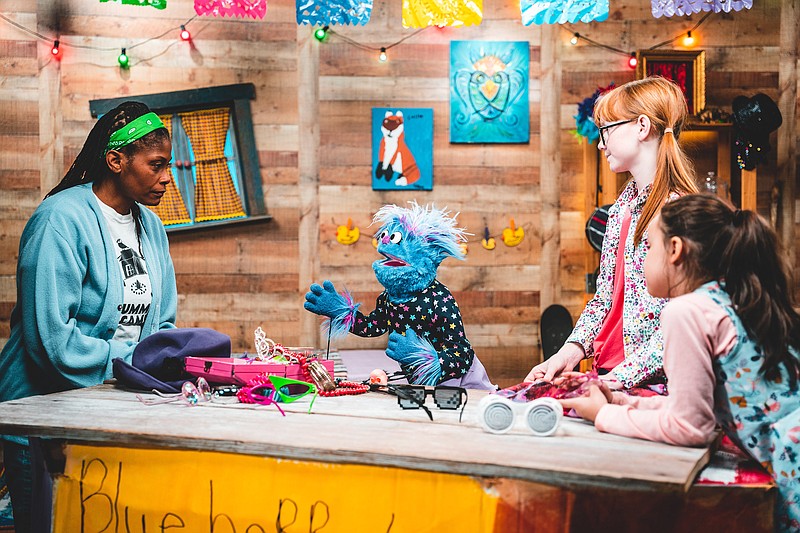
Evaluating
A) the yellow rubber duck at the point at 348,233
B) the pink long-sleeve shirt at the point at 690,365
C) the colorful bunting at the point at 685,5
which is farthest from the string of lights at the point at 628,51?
the pink long-sleeve shirt at the point at 690,365

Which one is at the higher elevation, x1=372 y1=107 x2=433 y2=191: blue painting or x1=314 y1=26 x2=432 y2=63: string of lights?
x1=314 y1=26 x2=432 y2=63: string of lights

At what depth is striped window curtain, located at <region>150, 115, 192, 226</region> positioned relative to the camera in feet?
15.3

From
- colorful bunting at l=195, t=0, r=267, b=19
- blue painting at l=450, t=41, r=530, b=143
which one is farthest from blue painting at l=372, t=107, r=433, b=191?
colorful bunting at l=195, t=0, r=267, b=19

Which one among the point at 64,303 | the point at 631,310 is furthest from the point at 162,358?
the point at 631,310

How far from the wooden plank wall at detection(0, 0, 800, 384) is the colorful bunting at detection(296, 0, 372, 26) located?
A: 108cm

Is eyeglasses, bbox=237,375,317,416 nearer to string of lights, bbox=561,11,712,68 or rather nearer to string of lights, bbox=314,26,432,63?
string of lights, bbox=314,26,432,63

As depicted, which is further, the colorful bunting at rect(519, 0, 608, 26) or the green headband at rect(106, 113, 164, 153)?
the colorful bunting at rect(519, 0, 608, 26)

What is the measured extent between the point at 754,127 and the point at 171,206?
3.52 meters

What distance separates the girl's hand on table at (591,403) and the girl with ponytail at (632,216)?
0.64 ft

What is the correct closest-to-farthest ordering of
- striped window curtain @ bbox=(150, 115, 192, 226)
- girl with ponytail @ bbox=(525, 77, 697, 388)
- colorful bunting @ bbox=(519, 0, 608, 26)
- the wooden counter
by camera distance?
1. the wooden counter
2. girl with ponytail @ bbox=(525, 77, 697, 388)
3. colorful bunting @ bbox=(519, 0, 608, 26)
4. striped window curtain @ bbox=(150, 115, 192, 226)

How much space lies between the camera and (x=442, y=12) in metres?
3.70

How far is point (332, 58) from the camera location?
4.73m

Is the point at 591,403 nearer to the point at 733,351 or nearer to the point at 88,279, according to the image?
the point at 733,351

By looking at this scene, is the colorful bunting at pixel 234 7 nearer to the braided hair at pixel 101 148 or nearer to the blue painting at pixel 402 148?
the blue painting at pixel 402 148
